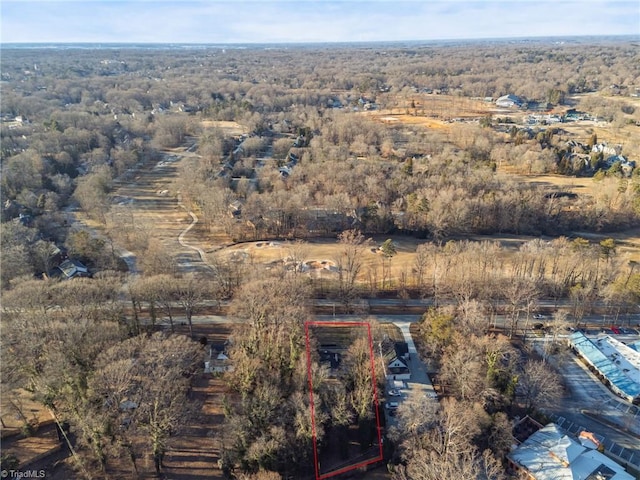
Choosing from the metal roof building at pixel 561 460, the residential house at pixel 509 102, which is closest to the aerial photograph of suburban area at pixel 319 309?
the metal roof building at pixel 561 460

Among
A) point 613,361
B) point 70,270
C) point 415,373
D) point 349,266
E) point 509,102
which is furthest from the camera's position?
point 509,102

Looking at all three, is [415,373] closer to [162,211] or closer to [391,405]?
[391,405]

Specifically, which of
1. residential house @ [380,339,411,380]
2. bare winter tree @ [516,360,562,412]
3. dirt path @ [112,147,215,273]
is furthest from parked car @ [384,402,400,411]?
dirt path @ [112,147,215,273]

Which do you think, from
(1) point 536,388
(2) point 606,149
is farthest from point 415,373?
(2) point 606,149

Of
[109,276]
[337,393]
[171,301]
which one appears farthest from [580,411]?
[109,276]

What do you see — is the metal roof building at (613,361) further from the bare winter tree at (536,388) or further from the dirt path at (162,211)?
the dirt path at (162,211)

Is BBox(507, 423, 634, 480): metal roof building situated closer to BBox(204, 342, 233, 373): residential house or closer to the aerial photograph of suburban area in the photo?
the aerial photograph of suburban area

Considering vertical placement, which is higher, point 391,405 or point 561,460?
point 561,460

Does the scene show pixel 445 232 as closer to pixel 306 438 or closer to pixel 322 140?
pixel 306 438
